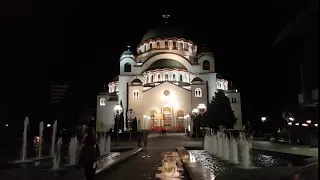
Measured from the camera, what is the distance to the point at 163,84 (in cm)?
5669

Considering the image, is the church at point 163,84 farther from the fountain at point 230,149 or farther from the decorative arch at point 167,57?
the fountain at point 230,149

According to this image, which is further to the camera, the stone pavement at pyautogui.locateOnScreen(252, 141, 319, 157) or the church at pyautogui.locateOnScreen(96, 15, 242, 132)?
the church at pyautogui.locateOnScreen(96, 15, 242, 132)

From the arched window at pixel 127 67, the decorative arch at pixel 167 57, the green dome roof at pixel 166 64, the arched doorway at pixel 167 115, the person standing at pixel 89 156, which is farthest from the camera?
the arched window at pixel 127 67

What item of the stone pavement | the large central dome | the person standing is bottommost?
the stone pavement

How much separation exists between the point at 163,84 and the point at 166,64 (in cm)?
474

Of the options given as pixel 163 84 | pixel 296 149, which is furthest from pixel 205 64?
pixel 296 149

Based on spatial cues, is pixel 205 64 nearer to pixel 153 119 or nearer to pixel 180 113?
pixel 180 113

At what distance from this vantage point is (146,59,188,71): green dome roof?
194 ft

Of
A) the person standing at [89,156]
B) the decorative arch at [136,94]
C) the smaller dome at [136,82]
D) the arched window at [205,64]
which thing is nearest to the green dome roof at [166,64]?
the smaller dome at [136,82]

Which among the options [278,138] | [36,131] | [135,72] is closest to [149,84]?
[135,72]

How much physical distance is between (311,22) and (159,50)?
198 feet

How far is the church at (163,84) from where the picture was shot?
186 ft

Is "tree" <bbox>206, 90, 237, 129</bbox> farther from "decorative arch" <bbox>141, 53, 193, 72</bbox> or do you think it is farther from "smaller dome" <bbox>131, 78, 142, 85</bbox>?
"decorative arch" <bbox>141, 53, 193, 72</bbox>

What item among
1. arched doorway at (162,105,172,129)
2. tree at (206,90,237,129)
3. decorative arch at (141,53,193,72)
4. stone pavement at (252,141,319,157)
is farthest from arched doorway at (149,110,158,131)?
stone pavement at (252,141,319,157)
